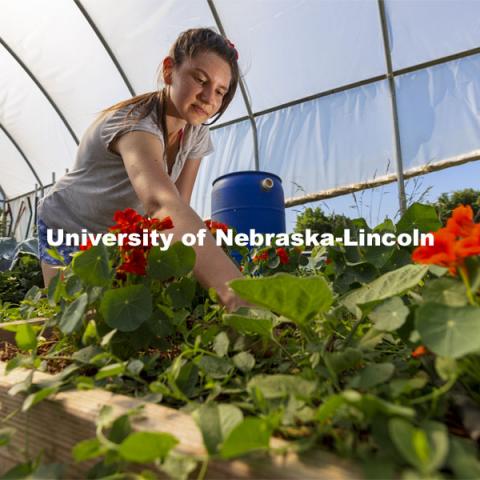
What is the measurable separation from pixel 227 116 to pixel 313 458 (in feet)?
15.1

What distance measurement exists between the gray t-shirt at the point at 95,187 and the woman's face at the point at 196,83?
0.11 meters

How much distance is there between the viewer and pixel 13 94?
554cm

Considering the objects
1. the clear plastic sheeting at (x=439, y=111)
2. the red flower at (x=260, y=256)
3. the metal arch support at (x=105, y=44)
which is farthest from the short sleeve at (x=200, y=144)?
the metal arch support at (x=105, y=44)

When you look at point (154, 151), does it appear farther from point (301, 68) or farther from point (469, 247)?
point (301, 68)

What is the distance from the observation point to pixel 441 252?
311 millimetres

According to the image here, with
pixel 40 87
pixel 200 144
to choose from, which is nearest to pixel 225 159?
pixel 40 87

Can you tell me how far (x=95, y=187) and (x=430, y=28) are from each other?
332cm

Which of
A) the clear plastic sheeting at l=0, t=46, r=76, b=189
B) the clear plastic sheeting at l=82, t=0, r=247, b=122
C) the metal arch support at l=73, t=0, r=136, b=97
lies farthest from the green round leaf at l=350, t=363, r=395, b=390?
the clear plastic sheeting at l=0, t=46, r=76, b=189

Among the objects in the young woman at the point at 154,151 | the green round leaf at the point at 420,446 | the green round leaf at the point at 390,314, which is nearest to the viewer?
the green round leaf at the point at 420,446

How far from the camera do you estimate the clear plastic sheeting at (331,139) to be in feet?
12.5

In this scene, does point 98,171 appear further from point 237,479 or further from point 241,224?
→ point 241,224

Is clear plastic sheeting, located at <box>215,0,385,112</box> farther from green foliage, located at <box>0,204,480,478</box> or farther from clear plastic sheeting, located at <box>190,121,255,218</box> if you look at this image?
green foliage, located at <box>0,204,480,478</box>

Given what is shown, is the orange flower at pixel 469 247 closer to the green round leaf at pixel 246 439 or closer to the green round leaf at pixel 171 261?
the green round leaf at pixel 246 439

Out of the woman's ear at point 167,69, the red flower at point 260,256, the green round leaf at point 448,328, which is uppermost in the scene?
the woman's ear at point 167,69
